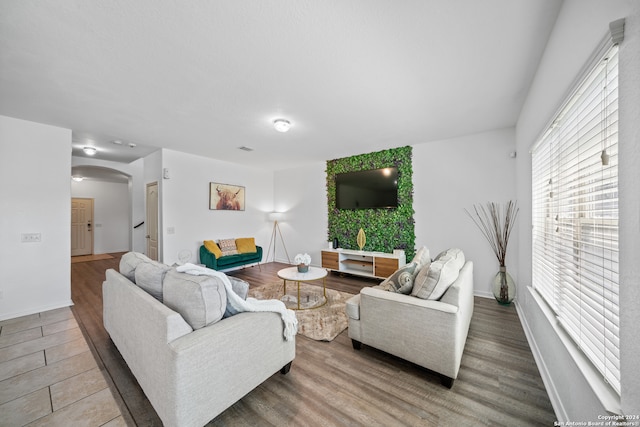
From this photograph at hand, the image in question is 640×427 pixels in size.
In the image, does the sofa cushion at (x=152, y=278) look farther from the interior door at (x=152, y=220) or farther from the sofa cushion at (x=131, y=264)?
the interior door at (x=152, y=220)

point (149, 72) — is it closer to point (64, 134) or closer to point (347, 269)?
point (64, 134)

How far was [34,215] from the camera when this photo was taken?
3.24 m

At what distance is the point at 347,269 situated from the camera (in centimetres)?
495

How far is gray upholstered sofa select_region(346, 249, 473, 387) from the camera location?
1.76 m

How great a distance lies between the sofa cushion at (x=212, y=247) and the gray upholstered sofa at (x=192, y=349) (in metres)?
2.87

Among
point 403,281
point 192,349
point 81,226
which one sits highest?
point 81,226

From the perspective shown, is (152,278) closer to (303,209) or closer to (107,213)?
(303,209)

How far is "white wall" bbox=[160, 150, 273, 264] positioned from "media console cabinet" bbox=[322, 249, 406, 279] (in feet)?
7.76

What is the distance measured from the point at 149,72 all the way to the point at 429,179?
4176 millimetres

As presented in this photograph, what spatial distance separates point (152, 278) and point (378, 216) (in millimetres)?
3967

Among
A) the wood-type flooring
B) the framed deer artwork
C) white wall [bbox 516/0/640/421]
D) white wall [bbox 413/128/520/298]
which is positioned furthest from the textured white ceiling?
the wood-type flooring

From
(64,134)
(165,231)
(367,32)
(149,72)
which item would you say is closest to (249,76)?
(149,72)

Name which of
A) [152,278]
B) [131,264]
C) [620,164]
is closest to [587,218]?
[620,164]

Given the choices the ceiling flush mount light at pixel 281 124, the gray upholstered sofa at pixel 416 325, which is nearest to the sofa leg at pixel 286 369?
the gray upholstered sofa at pixel 416 325
